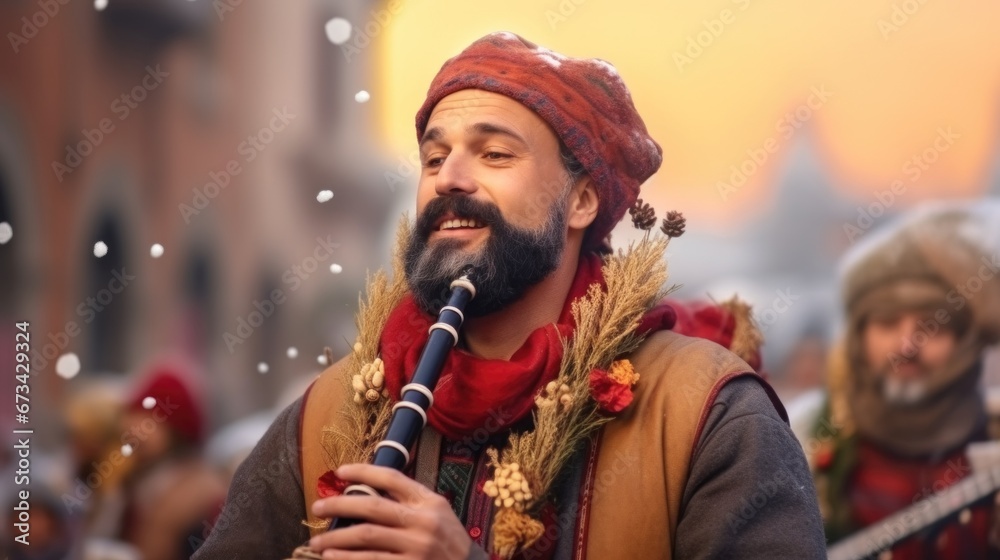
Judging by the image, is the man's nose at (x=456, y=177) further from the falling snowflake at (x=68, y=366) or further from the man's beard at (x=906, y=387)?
the falling snowflake at (x=68, y=366)

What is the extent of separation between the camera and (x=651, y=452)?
2607 millimetres

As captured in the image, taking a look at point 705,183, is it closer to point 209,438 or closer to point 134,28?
point 209,438

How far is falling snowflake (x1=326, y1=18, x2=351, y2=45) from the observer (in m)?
7.66

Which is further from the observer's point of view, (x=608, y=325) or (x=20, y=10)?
(x=20, y=10)

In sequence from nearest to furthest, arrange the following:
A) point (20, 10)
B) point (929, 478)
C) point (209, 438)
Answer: point (929, 478), point (209, 438), point (20, 10)

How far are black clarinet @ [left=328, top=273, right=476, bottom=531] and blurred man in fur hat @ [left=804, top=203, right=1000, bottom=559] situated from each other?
312 cm

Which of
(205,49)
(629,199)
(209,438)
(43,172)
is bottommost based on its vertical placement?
(209,438)

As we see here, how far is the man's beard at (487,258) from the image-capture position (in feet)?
9.03

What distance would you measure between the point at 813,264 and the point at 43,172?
483cm

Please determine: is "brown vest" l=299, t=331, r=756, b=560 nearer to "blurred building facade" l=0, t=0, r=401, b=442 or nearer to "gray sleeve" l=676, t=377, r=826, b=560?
"gray sleeve" l=676, t=377, r=826, b=560

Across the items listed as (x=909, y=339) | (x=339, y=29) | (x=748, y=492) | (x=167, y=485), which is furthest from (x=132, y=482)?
(x=748, y=492)

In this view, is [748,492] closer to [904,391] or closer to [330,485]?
[330,485]

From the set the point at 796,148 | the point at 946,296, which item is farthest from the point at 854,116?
the point at 946,296

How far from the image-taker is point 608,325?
108 inches
